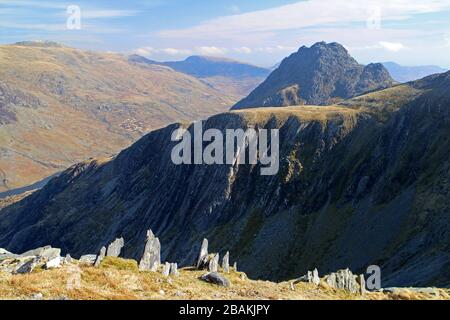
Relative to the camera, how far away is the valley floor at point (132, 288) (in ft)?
93.4

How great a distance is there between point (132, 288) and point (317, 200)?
9802 centimetres

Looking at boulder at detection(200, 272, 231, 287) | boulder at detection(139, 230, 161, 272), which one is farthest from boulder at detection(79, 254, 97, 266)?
boulder at detection(200, 272, 231, 287)

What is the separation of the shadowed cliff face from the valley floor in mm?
34873

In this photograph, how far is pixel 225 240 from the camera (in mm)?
127875

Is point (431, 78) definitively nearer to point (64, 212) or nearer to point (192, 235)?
point (192, 235)

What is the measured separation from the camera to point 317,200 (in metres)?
124

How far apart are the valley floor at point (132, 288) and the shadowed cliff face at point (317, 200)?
34.9 metres

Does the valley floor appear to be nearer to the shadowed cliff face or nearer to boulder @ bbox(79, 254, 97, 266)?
boulder @ bbox(79, 254, 97, 266)

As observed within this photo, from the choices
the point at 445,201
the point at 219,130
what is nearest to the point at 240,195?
the point at 219,130

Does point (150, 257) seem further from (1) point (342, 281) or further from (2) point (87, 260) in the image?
(1) point (342, 281)

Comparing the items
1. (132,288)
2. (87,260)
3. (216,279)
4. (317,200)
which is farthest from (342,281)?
(317,200)

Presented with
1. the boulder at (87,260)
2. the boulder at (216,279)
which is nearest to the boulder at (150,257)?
the boulder at (87,260)

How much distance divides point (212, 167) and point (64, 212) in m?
80.6

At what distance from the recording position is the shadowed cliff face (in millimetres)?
95938
